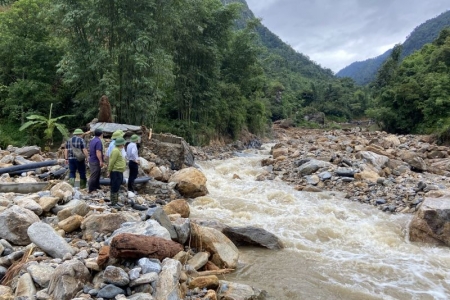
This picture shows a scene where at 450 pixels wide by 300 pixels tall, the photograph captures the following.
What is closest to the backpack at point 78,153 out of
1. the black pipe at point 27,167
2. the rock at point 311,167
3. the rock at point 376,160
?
the black pipe at point 27,167

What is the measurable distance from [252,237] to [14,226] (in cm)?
410

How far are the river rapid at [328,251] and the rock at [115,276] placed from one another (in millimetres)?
1925

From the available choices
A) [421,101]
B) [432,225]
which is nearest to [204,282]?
[432,225]

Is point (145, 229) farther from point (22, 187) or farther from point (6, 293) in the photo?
point (22, 187)

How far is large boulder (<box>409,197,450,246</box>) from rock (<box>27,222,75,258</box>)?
276 inches

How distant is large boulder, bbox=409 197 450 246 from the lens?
7051 mm

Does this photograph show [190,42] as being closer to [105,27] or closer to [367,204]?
[105,27]

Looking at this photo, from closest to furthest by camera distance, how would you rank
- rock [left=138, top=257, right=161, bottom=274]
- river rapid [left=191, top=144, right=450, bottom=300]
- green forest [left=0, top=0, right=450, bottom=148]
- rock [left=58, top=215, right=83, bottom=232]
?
rock [left=138, top=257, right=161, bottom=274]
river rapid [left=191, top=144, right=450, bottom=300]
rock [left=58, top=215, right=83, bottom=232]
green forest [left=0, top=0, right=450, bottom=148]

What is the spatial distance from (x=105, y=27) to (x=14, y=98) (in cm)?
589

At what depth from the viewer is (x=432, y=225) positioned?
7215mm

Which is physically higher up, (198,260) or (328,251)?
(198,260)

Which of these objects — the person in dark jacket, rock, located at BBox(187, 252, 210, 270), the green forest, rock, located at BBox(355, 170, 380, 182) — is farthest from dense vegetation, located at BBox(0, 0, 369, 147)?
rock, located at BBox(187, 252, 210, 270)

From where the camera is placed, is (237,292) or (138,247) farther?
(237,292)

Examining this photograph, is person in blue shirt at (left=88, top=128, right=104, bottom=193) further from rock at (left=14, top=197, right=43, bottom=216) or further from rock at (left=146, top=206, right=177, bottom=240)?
rock at (left=146, top=206, right=177, bottom=240)
